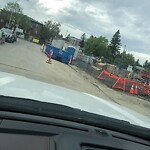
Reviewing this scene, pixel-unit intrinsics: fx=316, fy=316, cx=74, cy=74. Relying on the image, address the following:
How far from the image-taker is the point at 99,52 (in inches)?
4887

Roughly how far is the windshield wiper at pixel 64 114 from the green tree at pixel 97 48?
119 metres

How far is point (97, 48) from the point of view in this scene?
123875 mm

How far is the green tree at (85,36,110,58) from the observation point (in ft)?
404

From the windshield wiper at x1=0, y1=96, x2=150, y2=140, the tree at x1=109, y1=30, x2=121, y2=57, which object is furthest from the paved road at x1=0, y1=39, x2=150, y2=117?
the tree at x1=109, y1=30, x2=121, y2=57

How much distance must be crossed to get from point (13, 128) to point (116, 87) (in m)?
19.0

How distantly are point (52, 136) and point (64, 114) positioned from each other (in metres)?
0.39

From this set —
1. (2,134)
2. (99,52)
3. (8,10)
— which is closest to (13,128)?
(2,134)

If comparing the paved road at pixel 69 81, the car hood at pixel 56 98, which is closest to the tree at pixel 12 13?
the paved road at pixel 69 81

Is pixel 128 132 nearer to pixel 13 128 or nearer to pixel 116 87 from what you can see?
pixel 13 128

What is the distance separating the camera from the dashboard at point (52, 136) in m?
1.71

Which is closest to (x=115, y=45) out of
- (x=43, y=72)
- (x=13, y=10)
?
(x=13, y=10)

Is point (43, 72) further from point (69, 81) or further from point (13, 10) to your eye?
point (13, 10)

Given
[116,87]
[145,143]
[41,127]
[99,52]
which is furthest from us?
[99,52]

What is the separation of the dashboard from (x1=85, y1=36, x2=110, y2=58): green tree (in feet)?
393
